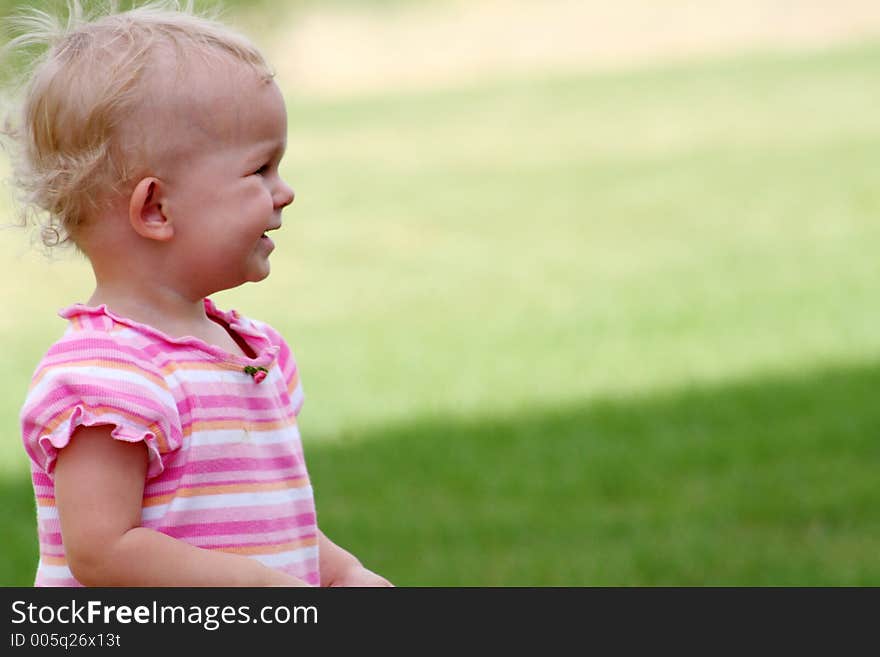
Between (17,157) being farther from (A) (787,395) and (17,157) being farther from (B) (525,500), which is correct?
(A) (787,395)

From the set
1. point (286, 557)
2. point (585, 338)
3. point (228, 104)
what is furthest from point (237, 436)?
point (585, 338)

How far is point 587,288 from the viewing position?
38.7 feet

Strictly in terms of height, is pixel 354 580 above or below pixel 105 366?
below

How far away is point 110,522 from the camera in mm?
2051

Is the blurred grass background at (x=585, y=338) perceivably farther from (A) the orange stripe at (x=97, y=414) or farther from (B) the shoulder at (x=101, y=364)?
(A) the orange stripe at (x=97, y=414)

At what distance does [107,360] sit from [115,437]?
0.38 ft

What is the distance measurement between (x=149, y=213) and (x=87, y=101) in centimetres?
17

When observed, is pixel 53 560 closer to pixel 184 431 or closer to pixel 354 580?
pixel 184 431

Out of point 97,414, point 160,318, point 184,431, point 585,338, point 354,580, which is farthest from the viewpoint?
point 585,338

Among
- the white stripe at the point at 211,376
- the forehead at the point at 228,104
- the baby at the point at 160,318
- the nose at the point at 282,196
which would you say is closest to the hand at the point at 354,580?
the baby at the point at 160,318

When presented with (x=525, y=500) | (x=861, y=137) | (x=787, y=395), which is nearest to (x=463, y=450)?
(x=525, y=500)

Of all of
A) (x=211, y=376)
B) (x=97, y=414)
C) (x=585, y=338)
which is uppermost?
(x=585, y=338)

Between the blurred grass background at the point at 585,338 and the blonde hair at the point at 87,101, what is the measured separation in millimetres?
240

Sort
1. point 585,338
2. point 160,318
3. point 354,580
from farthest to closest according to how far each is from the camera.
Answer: point 585,338, point 354,580, point 160,318
